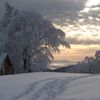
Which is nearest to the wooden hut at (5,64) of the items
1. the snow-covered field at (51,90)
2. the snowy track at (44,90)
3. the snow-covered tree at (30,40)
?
the snow-covered tree at (30,40)

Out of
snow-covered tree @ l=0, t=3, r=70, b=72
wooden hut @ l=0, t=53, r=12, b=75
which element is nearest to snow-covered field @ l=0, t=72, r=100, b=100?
wooden hut @ l=0, t=53, r=12, b=75

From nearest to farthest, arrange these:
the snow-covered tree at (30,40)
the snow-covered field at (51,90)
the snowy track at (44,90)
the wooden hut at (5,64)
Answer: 1. the snow-covered field at (51,90)
2. the snowy track at (44,90)
3. the wooden hut at (5,64)
4. the snow-covered tree at (30,40)

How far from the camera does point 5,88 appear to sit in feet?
57.4

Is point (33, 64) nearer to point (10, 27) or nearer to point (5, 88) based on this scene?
point (10, 27)

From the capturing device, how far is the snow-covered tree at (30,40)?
53.2m

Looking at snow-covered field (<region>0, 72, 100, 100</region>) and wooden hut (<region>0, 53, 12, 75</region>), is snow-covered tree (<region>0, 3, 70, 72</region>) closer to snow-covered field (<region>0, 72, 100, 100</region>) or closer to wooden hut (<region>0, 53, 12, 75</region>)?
wooden hut (<region>0, 53, 12, 75</region>)

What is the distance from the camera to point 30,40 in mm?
53031

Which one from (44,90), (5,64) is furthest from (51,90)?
(5,64)

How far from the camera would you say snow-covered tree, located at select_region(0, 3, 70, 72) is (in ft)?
174

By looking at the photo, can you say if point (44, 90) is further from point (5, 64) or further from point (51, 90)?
point (5, 64)

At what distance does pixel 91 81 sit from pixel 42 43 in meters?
37.4

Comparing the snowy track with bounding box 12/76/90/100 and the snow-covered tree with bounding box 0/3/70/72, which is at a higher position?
the snow-covered tree with bounding box 0/3/70/72

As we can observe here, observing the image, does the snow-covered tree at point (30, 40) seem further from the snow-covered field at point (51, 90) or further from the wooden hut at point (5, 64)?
the snow-covered field at point (51, 90)

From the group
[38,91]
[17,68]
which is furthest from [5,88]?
[17,68]
